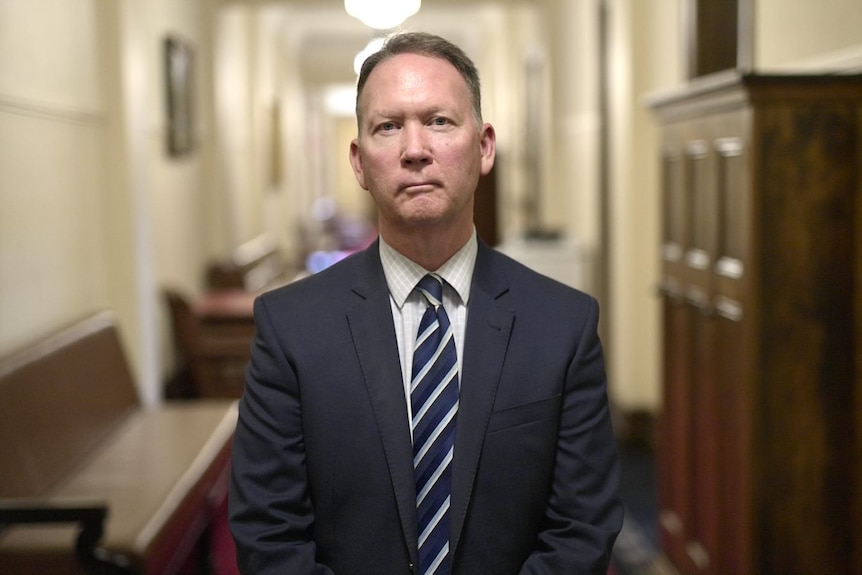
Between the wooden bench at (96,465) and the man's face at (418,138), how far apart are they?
1.85 m

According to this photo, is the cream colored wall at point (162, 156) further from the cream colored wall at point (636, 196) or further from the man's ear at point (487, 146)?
the man's ear at point (487, 146)

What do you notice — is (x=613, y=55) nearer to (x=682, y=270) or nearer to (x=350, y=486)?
(x=682, y=270)

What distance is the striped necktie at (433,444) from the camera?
1630 mm

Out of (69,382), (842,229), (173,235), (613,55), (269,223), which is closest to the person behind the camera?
(842,229)

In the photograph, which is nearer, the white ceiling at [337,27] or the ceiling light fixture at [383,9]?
the ceiling light fixture at [383,9]

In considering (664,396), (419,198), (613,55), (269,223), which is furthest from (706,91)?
(269,223)

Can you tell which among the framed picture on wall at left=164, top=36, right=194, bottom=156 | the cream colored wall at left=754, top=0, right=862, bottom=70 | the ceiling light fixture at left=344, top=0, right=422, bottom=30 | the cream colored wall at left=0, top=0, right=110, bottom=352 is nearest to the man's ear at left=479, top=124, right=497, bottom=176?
the cream colored wall at left=754, top=0, right=862, bottom=70

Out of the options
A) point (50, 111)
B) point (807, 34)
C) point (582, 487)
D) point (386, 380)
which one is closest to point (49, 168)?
point (50, 111)

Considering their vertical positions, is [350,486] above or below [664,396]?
above

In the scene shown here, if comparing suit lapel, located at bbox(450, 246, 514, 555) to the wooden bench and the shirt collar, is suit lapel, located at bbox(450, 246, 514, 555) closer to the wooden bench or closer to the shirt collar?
the shirt collar

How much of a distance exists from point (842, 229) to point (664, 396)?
129 cm

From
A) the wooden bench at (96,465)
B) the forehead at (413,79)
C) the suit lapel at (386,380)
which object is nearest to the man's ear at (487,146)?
the forehead at (413,79)

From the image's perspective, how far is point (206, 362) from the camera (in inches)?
282

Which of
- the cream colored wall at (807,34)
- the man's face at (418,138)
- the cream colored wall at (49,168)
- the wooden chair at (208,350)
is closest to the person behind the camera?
the man's face at (418,138)
